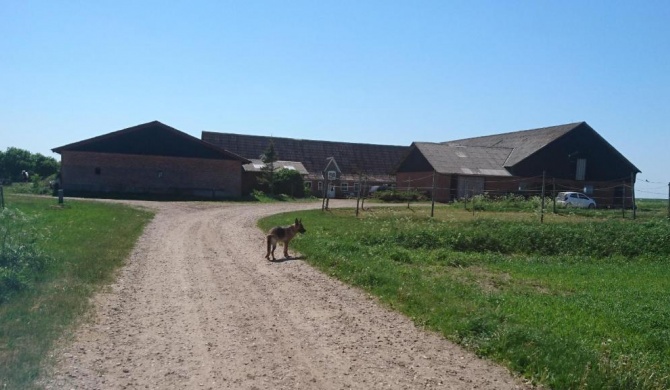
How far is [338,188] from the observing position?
2457 inches

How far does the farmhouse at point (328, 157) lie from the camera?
6341 cm

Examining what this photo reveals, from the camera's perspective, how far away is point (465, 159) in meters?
52.6

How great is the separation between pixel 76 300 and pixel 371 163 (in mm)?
62020

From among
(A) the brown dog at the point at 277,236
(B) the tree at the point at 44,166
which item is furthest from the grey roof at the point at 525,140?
(B) the tree at the point at 44,166

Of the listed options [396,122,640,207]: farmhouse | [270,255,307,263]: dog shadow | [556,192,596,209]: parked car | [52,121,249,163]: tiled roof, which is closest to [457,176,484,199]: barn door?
[396,122,640,207]: farmhouse

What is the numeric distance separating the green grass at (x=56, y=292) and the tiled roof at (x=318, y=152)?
4457cm

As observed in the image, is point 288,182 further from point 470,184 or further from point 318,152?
point 318,152

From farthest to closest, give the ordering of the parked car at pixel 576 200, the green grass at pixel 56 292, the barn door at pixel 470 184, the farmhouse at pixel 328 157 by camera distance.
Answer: the farmhouse at pixel 328 157, the barn door at pixel 470 184, the parked car at pixel 576 200, the green grass at pixel 56 292

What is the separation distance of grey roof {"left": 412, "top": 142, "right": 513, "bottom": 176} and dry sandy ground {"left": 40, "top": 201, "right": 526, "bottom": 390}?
38.7 m

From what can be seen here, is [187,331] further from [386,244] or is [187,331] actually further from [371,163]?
[371,163]

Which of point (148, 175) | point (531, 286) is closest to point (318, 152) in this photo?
point (148, 175)

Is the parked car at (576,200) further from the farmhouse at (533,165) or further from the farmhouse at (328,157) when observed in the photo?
the farmhouse at (328,157)

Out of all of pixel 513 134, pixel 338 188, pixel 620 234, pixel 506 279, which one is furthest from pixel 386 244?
pixel 513 134

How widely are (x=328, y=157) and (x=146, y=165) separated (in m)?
27.0
